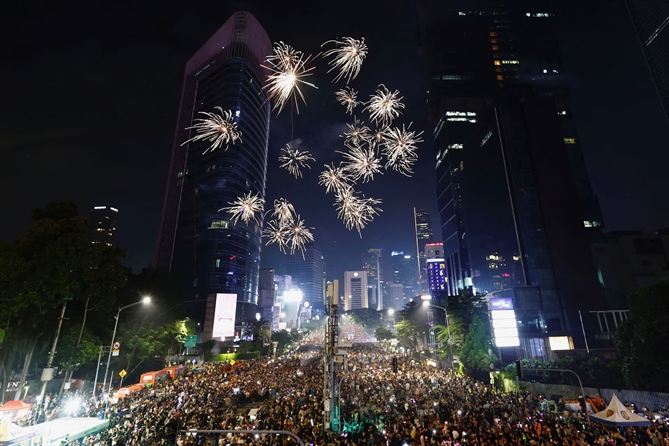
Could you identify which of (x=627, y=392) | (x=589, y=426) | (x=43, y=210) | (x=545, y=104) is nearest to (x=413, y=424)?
(x=589, y=426)

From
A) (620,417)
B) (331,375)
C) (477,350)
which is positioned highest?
(477,350)

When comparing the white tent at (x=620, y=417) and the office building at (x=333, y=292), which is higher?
the office building at (x=333, y=292)

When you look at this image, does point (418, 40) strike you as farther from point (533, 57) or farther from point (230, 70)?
point (230, 70)

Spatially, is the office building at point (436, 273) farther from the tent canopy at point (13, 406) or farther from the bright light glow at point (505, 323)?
the tent canopy at point (13, 406)

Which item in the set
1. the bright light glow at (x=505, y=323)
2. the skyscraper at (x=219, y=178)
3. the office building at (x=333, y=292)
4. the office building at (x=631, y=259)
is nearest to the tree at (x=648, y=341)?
the bright light glow at (x=505, y=323)

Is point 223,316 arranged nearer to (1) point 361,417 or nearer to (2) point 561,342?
(1) point 361,417

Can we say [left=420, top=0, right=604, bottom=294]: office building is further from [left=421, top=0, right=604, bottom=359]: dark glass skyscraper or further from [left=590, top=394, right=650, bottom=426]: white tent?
[left=590, top=394, right=650, bottom=426]: white tent

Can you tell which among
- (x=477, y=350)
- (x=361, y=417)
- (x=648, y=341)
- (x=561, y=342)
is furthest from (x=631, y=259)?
(x=361, y=417)
